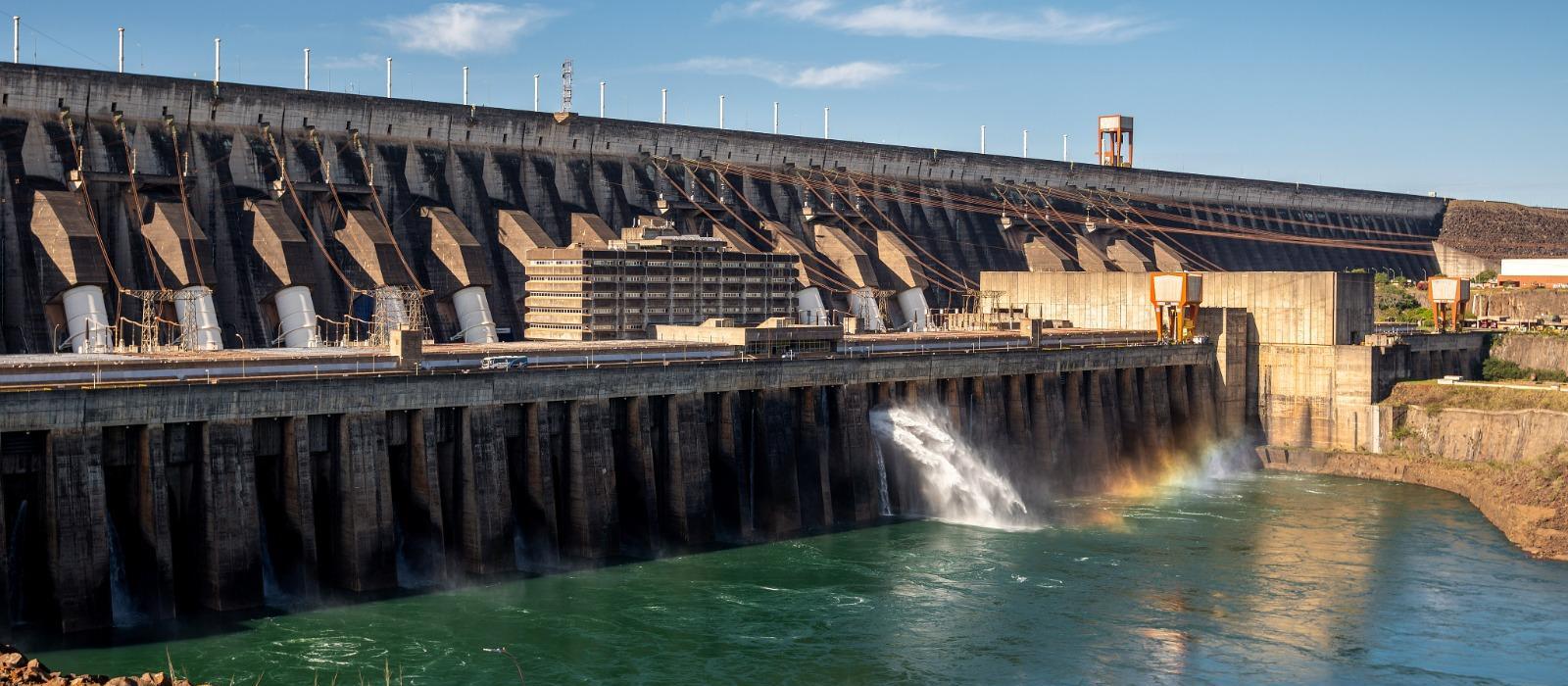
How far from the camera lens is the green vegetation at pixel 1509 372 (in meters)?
93.5

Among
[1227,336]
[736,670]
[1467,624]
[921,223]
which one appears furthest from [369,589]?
[921,223]

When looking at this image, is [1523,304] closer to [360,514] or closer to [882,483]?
[882,483]

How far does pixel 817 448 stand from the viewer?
216 feet

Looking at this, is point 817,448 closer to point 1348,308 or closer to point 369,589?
point 369,589

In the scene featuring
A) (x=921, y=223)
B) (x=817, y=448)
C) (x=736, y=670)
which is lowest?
(x=736, y=670)

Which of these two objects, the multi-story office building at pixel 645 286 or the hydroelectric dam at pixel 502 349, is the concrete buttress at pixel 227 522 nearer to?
the hydroelectric dam at pixel 502 349

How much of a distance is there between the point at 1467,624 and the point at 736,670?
24.9 m

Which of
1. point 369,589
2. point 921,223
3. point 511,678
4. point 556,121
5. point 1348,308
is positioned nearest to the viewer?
point 511,678

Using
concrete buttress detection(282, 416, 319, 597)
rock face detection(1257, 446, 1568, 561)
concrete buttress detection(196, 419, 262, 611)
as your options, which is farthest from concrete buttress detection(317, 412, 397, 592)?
rock face detection(1257, 446, 1568, 561)

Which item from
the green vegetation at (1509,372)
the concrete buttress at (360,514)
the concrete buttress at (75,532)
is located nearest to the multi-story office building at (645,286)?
the concrete buttress at (360,514)

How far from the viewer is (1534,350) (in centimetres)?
9544

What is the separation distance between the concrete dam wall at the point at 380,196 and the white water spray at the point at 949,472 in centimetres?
2766

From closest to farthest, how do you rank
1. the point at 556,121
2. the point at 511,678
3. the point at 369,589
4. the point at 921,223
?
the point at 511,678 < the point at 369,589 < the point at 556,121 < the point at 921,223

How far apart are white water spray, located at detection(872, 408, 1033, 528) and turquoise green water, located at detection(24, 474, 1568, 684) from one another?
3.06 m
